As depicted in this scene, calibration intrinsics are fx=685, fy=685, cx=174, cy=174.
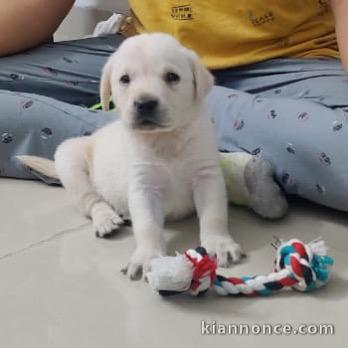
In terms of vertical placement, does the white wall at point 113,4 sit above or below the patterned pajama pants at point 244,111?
above

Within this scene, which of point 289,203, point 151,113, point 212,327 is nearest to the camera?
point 212,327

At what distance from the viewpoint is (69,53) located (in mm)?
1620

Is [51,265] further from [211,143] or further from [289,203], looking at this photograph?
[289,203]

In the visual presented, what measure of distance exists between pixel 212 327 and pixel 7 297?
0.94 ft

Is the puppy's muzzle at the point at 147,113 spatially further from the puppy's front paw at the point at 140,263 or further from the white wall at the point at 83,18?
the white wall at the point at 83,18

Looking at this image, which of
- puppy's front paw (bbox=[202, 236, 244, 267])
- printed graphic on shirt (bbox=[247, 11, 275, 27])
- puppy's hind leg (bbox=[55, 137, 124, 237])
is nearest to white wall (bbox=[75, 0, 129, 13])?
printed graphic on shirt (bbox=[247, 11, 275, 27])

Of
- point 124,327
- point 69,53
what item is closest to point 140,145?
point 124,327

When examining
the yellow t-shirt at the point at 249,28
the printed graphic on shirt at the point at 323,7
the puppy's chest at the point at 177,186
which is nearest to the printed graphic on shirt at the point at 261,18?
the yellow t-shirt at the point at 249,28

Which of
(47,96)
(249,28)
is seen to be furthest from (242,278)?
(47,96)

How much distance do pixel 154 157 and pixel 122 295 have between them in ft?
0.83

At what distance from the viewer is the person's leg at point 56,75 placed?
1.56 m

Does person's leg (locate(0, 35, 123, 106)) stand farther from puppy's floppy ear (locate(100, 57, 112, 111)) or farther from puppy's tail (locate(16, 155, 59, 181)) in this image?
puppy's floppy ear (locate(100, 57, 112, 111))

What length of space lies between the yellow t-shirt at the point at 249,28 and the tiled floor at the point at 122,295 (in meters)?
0.38

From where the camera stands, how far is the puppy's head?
3.28 ft
